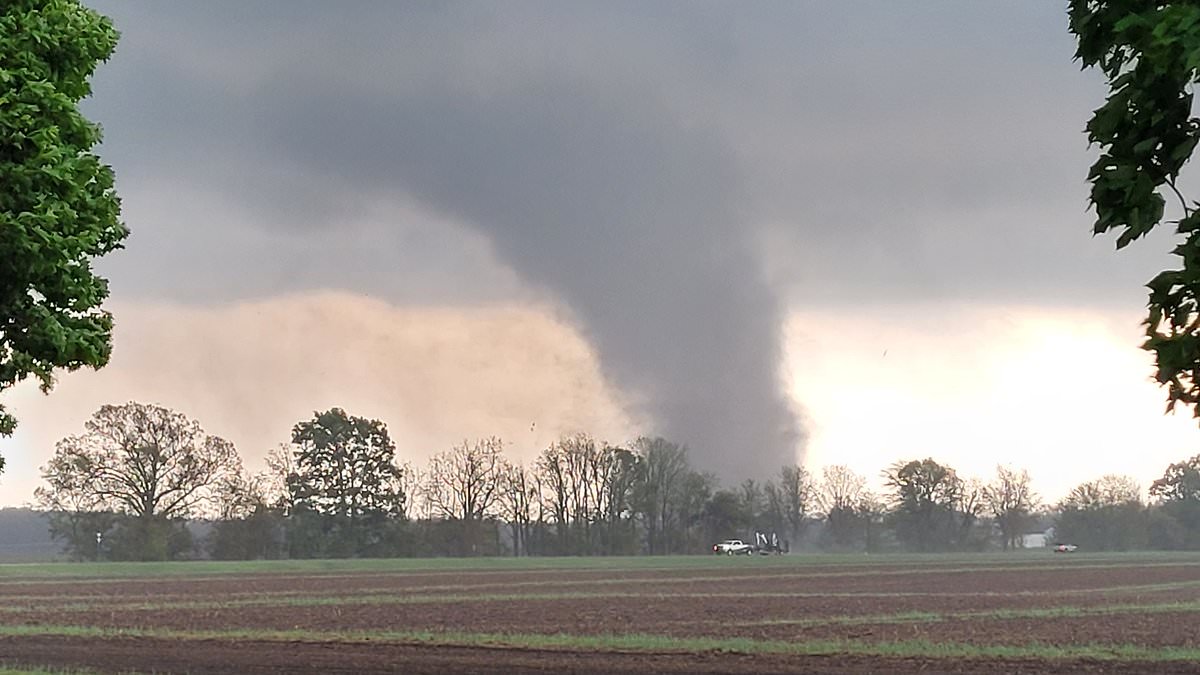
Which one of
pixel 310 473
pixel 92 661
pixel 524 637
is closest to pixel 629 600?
pixel 524 637

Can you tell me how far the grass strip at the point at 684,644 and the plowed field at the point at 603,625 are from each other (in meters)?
0.07

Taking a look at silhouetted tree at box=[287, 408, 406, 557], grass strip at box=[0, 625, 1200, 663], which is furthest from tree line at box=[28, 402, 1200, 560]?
grass strip at box=[0, 625, 1200, 663]

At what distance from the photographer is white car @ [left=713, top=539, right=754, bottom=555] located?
130 meters

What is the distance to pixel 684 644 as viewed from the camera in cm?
2909

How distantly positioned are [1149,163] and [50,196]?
11.2 meters

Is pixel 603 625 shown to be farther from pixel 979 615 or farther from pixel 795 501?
pixel 795 501

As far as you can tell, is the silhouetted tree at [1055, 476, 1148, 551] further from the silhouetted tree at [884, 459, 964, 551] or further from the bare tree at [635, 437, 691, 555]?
the bare tree at [635, 437, 691, 555]

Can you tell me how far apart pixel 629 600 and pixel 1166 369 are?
126 ft

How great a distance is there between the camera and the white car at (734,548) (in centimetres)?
12975

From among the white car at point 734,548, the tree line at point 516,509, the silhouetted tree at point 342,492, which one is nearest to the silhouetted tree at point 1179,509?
the tree line at point 516,509

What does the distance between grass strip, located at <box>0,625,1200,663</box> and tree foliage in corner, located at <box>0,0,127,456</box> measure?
1603 centimetres

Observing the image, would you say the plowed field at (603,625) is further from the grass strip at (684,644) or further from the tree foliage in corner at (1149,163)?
the tree foliage in corner at (1149,163)

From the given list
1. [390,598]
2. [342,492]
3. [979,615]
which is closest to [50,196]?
[979,615]

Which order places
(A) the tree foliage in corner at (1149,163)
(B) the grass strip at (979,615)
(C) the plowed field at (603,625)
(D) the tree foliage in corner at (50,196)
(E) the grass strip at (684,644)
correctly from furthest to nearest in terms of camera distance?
(B) the grass strip at (979,615), (E) the grass strip at (684,644), (C) the plowed field at (603,625), (D) the tree foliage in corner at (50,196), (A) the tree foliage in corner at (1149,163)
